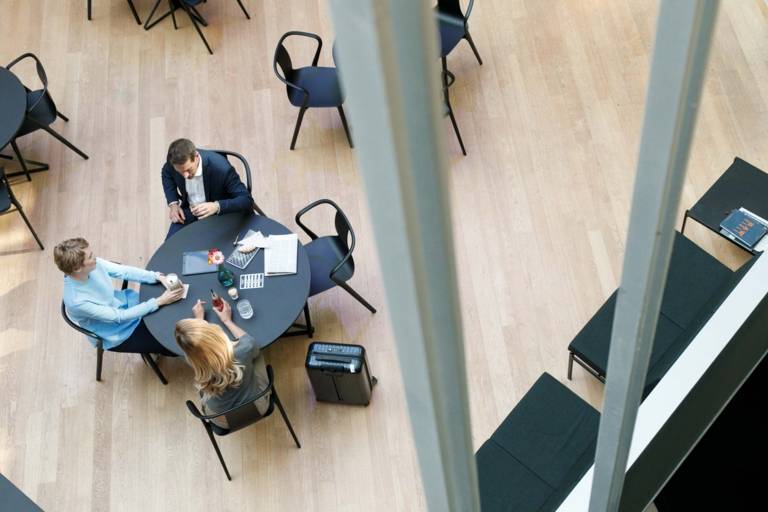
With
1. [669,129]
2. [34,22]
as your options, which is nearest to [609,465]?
[669,129]

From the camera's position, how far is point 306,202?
6.27 m

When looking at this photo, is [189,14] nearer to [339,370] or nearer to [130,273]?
[130,273]

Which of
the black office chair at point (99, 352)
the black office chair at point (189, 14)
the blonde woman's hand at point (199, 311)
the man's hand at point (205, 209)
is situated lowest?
the black office chair at point (99, 352)

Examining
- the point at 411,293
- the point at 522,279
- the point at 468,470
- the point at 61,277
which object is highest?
the point at 411,293

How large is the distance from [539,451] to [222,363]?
1.72 meters

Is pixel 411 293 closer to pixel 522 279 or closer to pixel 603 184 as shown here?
pixel 522 279

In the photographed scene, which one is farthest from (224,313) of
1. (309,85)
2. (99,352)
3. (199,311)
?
(309,85)

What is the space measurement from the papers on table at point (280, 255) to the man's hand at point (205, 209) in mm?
411

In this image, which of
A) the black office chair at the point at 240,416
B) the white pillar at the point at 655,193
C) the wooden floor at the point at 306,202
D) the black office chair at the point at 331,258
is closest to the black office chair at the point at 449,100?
the wooden floor at the point at 306,202

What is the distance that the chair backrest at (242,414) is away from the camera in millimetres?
4710

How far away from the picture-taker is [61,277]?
6.12m

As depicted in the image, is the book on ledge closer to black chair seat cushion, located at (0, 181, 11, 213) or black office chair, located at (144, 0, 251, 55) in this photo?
black office chair, located at (144, 0, 251, 55)

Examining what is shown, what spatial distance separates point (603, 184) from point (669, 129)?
5130 millimetres

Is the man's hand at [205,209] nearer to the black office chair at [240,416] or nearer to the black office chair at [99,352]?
the black office chair at [99,352]
